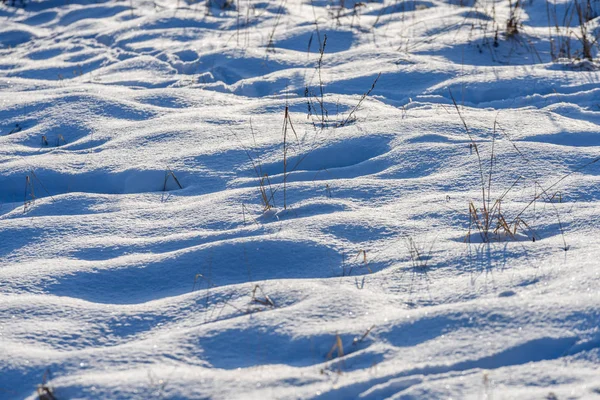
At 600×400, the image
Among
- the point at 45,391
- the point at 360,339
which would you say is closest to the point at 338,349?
the point at 360,339

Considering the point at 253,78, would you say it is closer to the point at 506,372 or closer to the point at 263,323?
the point at 263,323

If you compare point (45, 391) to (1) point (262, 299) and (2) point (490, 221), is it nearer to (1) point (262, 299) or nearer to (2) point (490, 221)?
(1) point (262, 299)

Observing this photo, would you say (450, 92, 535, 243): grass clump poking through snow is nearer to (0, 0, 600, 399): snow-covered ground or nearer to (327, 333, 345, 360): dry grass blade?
(0, 0, 600, 399): snow-covered ground

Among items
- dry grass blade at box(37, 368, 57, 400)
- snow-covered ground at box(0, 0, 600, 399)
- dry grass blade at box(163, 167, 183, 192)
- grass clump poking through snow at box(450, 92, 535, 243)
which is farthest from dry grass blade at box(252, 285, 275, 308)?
dry grass blade at box(163, 167, 183, 192)

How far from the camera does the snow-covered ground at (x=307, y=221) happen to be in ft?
5.24

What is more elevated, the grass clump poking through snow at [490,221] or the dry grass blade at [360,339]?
the grass clump poking through snow at [490,221]

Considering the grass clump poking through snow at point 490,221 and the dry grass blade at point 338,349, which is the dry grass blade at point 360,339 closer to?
the dry grass blade at point 338,349

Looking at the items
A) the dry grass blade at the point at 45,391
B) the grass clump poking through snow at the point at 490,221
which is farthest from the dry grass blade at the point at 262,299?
the grass clump poking through snow at the point at 490,221

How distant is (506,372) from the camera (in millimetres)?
1514

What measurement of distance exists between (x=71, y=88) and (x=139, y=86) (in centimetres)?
40

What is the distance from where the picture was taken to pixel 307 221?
228 centimetres

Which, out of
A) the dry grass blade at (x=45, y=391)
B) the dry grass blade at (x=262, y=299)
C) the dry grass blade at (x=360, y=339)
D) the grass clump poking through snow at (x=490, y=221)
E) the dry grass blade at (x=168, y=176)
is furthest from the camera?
the dry grass blade at (x=168, y=176)

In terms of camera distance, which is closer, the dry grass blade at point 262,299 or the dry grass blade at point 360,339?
the dry grass blade at point 360,339

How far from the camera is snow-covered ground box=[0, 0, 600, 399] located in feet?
5.24
